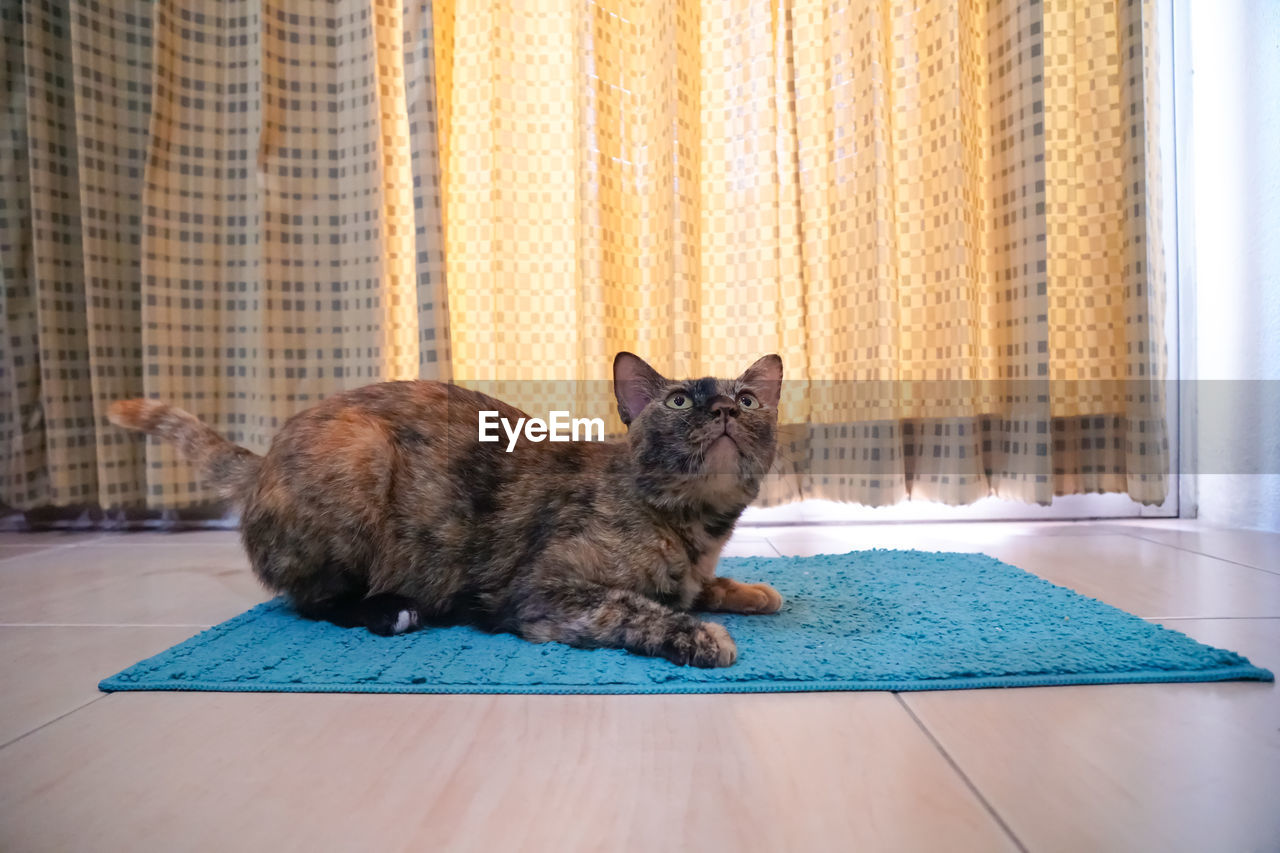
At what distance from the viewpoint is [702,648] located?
3.57ft

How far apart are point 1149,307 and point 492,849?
239 cm

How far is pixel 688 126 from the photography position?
226cm

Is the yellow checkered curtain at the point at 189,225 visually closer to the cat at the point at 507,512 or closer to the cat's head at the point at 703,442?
the cat at the point at 507,512

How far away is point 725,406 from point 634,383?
0.22 m

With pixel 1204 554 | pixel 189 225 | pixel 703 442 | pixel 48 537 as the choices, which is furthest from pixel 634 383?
pixel 48 537

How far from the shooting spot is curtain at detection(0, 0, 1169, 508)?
7.23ft

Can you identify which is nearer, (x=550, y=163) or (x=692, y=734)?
(x=692, y=734)

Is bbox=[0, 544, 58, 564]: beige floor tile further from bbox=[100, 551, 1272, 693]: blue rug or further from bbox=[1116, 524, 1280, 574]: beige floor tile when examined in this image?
bbox=[1116, 524, 1280, 574]: beige floor tile

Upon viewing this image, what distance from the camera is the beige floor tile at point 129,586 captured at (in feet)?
4.77

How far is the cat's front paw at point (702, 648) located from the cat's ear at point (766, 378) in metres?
0.51

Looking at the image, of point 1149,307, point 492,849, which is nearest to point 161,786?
point 492,849

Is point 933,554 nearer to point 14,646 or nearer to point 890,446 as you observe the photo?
point 890,446

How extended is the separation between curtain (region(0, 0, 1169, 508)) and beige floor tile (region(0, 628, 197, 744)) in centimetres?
113

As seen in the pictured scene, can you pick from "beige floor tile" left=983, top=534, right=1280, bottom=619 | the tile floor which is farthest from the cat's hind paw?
"beige floor tile" left=983, top=534, right=1280, bottom=619
